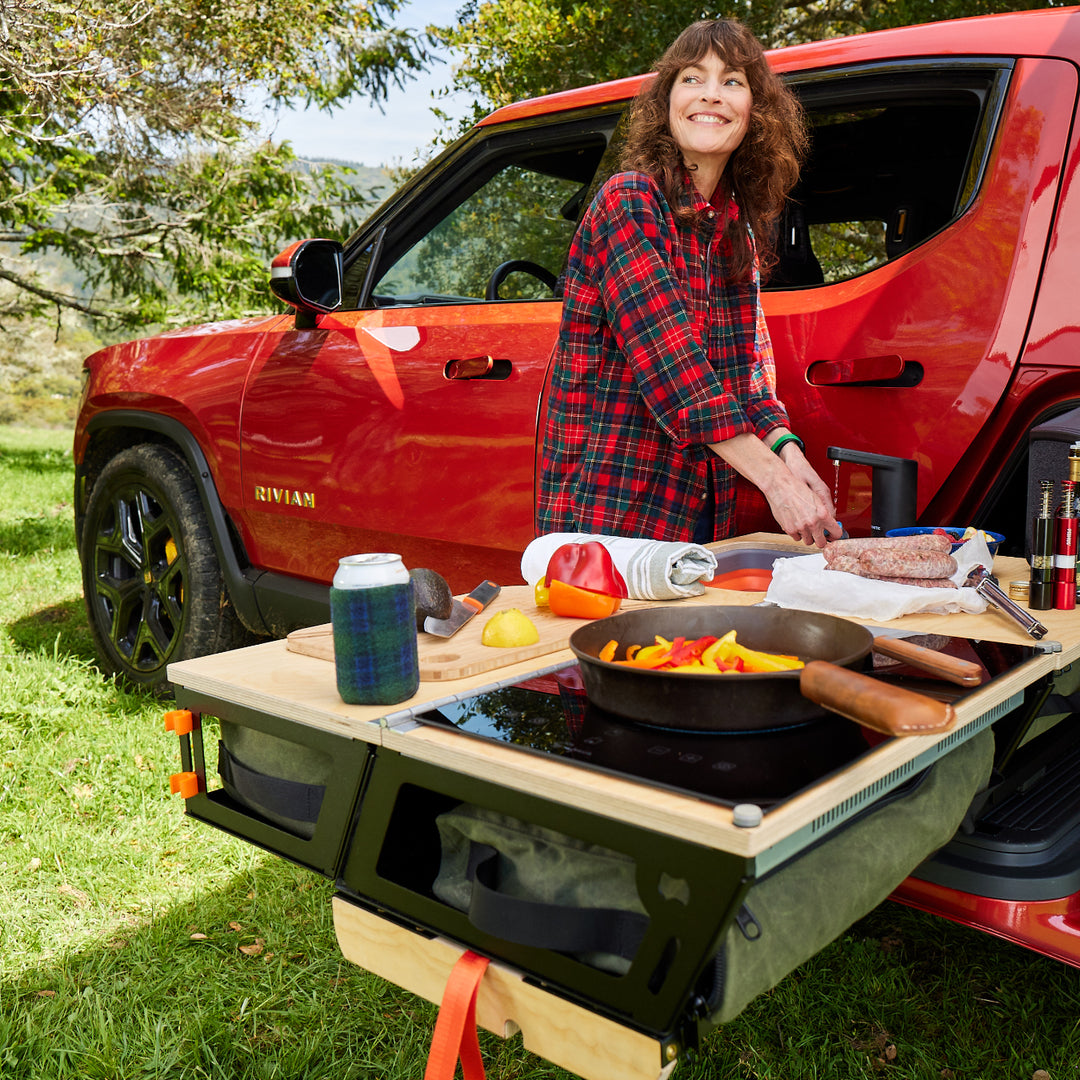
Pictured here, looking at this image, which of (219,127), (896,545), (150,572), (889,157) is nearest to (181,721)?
(896,545)

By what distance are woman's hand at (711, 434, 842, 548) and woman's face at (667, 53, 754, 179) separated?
71 cm

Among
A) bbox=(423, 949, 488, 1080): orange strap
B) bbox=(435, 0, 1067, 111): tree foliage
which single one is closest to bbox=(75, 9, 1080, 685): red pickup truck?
bbox=(423, 949, 488, 1080): orange strap

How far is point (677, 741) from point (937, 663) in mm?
359

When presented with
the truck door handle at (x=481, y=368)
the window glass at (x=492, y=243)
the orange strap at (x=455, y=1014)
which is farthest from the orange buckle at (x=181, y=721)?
the window glass at (x=492, y=243)

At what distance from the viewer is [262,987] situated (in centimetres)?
230

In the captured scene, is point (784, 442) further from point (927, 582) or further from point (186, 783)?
point (186, 783)

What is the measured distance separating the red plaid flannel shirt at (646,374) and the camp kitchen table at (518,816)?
83 cm

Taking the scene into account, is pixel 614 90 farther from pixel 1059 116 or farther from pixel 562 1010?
pixel 562 1010

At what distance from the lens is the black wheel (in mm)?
3641

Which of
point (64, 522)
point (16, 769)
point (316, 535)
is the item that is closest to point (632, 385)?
point (316, 535)

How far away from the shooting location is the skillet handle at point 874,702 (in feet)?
3.20

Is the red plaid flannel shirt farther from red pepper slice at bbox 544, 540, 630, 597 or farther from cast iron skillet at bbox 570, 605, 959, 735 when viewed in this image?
cast iron skillet at bbox 570, 605, 959, 735

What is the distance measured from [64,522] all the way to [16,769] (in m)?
5.78

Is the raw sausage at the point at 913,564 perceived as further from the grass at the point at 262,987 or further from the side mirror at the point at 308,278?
the side mirror at the point at 308,278
